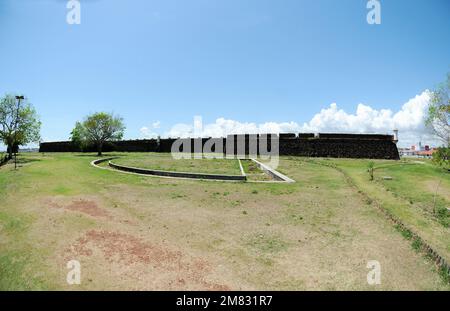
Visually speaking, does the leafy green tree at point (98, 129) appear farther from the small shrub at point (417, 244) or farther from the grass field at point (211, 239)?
the small shrub at point (417, 244)

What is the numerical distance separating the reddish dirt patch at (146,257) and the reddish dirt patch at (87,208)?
5.70 feet

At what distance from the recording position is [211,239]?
6.61 meters

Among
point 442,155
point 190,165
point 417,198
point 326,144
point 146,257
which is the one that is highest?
point 326,144

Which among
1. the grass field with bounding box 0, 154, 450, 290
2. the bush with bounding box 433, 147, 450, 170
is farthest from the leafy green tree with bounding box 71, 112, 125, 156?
the bush with bounding box 433, 147, 450, 170

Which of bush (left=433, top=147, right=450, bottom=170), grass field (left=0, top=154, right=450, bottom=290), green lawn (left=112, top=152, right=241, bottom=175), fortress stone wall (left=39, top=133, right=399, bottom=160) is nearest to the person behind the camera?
grass field (left=0, top=154, right=450, bottom=290)

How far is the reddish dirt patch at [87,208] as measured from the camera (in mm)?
8359

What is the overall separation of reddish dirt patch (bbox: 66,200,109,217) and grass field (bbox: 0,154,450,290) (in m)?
→ 0.03

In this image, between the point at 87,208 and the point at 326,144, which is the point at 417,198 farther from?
the point at 326,144

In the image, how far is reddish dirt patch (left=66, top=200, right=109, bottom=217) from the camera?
8359 millimetres

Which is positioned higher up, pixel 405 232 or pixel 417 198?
pixel 417 198

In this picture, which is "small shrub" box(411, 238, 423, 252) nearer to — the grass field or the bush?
the grass field

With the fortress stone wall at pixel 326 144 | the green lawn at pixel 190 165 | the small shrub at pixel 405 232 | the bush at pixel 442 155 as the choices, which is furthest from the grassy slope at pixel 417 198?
the fortress stone wall at pixel 326 144

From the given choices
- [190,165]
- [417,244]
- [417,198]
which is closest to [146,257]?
[417,244]

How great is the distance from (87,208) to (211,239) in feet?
16.2
